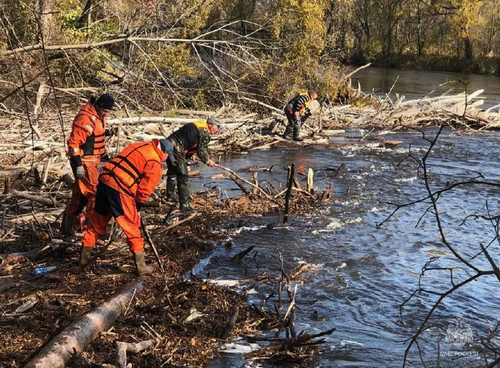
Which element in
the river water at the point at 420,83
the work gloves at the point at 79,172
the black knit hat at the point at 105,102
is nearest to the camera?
the work gloves at the point at 79,172

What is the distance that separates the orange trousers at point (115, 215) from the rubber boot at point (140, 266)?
6 centimetres

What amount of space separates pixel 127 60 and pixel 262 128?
4.25 meters

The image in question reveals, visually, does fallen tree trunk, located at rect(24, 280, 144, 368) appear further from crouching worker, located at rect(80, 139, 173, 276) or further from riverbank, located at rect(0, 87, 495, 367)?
crouching worker, located at rect(80, 139, 173, 276)

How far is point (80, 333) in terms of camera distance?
4344 millimetres

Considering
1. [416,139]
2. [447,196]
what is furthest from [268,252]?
[416,139]

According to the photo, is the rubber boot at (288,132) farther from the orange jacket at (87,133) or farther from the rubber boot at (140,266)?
the rubber boot at (140,266)

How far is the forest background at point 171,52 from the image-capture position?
1284 centimetres

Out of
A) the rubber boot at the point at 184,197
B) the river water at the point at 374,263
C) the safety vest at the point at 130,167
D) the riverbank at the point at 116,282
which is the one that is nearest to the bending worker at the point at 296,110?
the river water at the point at 374,263

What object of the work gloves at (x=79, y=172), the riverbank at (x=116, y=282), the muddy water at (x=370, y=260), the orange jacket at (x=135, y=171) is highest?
the orange jacket at (x=135, y=171)

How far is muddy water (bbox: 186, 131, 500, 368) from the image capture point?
530cm

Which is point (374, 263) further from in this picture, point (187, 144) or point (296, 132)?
point (296, 132)

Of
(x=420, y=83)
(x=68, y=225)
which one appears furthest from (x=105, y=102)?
(x=420, y=83)

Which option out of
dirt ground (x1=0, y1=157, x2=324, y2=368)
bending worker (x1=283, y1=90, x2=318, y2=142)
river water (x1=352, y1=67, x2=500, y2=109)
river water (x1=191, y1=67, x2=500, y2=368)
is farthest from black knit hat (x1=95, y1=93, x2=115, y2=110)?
river water (x1=352, y1=67, x2=500, y2=109)

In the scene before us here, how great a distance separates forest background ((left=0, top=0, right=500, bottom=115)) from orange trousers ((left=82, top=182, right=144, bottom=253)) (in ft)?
11.8
